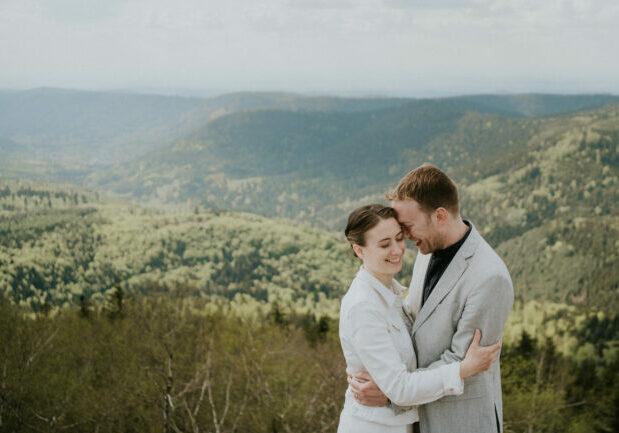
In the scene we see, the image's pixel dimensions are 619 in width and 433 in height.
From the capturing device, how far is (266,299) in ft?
417

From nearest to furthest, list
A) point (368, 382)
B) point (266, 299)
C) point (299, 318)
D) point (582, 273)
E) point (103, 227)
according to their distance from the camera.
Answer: point (368, 382) → point (299, 318) → point (266, 299) → point (582, 273) → point (103, 227)

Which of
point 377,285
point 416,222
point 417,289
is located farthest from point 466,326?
point 416,222

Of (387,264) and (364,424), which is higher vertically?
(387,264)

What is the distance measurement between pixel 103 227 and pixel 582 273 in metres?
162

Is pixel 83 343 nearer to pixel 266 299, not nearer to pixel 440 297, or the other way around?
pixel 440 297

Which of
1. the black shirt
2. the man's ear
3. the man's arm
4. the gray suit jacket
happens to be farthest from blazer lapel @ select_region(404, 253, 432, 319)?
the man's arm

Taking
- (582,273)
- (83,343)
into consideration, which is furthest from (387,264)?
(582,273)

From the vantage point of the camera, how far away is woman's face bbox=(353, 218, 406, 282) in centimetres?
451

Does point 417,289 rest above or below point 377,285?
below

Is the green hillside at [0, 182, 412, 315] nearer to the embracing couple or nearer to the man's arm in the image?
the embracing couple

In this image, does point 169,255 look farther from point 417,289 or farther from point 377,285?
point 377,285

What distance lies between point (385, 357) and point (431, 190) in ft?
5.52

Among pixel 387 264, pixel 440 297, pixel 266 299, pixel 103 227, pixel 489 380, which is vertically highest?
pixel 387 264

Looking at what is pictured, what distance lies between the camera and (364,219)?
14.8ft
